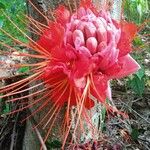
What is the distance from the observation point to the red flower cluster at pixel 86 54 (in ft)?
2.59

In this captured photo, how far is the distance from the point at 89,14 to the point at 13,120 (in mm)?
469

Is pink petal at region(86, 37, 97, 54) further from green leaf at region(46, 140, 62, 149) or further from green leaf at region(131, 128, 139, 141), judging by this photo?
green leaf at region(131, 128, 139, 141)

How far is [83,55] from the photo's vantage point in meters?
0.78

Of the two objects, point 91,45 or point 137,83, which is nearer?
point 91,45

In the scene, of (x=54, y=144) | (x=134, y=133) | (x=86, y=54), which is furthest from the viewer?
(x=134, y=133)

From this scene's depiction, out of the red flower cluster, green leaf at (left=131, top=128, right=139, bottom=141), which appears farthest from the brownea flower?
green leaf at (left=131, top=128, right=139, bottom=141)

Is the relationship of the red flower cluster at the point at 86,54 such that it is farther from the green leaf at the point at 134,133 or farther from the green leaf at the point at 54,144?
the green leaf at the point at 134,133

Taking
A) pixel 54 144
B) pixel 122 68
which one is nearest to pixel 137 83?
pixel 54 144

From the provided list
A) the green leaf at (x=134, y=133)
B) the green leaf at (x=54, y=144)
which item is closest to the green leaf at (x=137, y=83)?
the green leaf at (x=134, y=133)

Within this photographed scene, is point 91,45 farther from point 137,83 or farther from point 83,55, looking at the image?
point 137,83

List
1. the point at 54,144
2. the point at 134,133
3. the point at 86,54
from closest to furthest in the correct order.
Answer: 1. the point at 86,54
2. the point at 54,144
3. the point at 134,133

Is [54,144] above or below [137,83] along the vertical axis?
below

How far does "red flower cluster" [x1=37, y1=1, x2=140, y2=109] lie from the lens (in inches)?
31.1

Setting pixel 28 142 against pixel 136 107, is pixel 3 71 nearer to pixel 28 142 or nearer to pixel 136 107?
pixel 28 142
